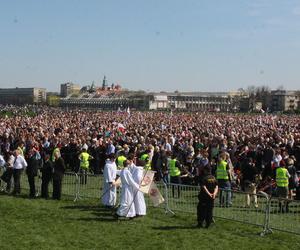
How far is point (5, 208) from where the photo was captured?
603 inches

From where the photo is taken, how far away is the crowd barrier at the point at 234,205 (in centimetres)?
1293

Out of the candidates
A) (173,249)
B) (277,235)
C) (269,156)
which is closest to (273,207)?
(277,235)

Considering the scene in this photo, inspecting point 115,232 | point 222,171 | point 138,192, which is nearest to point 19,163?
point 138,192

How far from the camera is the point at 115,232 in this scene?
1252 centimetres

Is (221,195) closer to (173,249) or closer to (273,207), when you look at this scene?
(273,207)

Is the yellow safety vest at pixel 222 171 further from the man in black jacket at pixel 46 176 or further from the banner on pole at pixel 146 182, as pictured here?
the man in black jacket at pixel 46 176

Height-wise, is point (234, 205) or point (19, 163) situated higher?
point (19, 163)

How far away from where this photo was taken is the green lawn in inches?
449

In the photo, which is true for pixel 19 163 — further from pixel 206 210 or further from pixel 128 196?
pixel 206 210

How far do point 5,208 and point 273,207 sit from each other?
7.33 meters

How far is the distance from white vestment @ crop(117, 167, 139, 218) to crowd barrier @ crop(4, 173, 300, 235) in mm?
1605

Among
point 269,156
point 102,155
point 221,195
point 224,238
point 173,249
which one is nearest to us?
Result: point 173,249

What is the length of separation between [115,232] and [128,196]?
4.88 ft

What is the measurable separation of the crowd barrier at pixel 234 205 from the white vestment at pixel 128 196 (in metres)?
1.61
